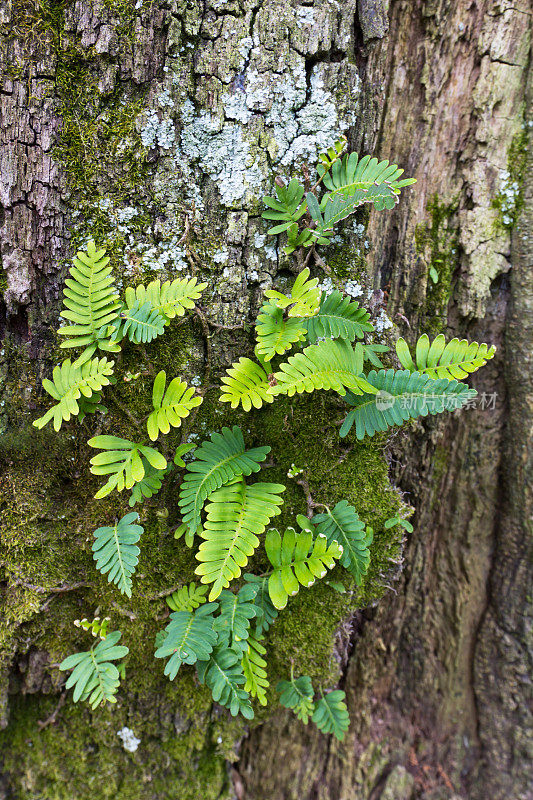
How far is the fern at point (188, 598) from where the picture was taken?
186 cm

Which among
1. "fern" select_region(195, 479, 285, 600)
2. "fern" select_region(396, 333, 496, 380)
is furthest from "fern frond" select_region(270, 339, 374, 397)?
"fern" select_region(195, 479, 285, 600)

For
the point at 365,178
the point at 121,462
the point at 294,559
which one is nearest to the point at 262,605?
the point at 294,559

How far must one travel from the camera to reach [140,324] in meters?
1.72

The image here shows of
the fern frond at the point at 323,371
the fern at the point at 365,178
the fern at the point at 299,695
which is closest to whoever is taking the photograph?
the fern frond at the point at 323,371

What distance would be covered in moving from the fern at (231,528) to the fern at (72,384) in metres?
0.60

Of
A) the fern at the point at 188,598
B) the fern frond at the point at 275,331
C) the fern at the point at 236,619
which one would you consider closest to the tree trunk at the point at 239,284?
the fern at the point at 188,598

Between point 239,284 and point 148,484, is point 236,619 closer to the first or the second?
point 148,484

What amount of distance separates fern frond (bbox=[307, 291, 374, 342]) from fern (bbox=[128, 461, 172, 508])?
786 mm

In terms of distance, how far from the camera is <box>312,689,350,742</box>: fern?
205 centimetres

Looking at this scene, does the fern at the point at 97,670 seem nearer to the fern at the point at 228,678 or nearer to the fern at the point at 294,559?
the fern at the point at 228,678

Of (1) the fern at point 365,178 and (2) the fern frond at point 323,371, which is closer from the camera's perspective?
(2) the fern frond at point 323,371

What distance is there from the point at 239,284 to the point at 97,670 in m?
1.62

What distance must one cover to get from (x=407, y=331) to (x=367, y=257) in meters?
0.40

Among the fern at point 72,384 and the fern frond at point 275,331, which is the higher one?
the fern frond at point 275,331
